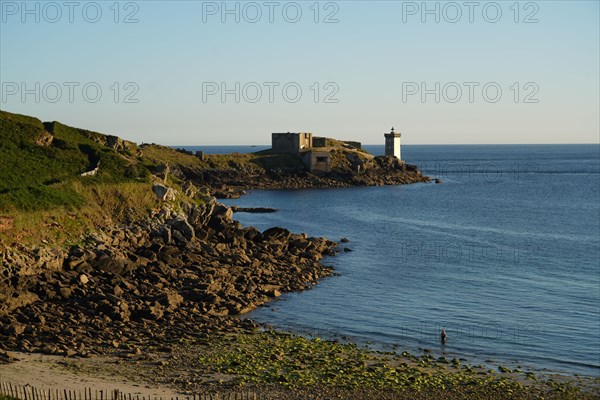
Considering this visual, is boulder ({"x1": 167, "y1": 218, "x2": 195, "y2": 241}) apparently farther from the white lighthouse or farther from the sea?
the white lighthouse

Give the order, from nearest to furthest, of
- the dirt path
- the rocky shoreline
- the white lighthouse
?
the dirt path, the rocky shoreline, the white lighthouse

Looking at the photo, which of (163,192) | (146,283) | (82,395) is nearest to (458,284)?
(146,283)

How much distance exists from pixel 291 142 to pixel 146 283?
118525mm

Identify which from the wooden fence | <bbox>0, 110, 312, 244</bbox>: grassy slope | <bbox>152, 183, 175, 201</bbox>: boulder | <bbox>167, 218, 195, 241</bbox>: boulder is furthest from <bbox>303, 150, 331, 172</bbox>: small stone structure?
the wooden fence

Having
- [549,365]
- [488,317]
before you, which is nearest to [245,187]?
[488,317]

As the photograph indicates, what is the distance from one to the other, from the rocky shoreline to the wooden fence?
5.01 meters

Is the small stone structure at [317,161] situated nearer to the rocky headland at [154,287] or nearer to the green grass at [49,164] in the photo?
the rocky headland at [154,287]

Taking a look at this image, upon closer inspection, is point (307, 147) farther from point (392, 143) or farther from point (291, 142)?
point (392, 143)

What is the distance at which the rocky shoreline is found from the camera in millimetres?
34406

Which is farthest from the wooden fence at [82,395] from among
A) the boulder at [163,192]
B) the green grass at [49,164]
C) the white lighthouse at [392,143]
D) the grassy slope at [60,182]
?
the white lighthouse at [392,143]

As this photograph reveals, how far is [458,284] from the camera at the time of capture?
173ft

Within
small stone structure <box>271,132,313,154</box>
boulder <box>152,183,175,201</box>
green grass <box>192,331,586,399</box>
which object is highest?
small stone structure <box>271,132,313,154</box>

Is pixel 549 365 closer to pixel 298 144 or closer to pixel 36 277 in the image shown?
pixel 36 277

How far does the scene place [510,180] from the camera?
18738cm
